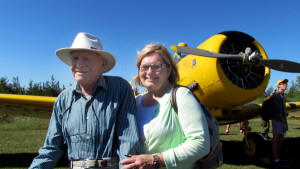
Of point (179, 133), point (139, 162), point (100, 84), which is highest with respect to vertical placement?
point (100, 84)

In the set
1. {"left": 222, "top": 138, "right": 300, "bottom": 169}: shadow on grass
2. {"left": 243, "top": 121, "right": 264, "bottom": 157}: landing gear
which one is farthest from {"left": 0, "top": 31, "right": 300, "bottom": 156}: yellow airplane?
{"left": 243, "top": 121, "right": 264, "bottom": 157}: landing gear

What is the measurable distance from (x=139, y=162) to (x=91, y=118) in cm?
43

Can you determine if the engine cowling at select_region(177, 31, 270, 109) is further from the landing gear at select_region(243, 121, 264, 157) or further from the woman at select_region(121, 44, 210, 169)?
the woman at select_region(121, 44, 210, 169)

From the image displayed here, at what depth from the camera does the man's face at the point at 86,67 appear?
1.36m

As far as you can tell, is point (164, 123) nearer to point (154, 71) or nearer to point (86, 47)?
point (154, 71)

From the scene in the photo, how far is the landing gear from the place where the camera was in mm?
5754

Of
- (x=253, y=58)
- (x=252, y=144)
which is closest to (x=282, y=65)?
(x=253, y=58)

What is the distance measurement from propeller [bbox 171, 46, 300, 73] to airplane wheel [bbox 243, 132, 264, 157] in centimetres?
240

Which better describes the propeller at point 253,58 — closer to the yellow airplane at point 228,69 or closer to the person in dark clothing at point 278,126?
the yellow airplane at point 228,69

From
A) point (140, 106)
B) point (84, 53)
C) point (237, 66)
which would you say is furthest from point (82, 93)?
point (237, 66)

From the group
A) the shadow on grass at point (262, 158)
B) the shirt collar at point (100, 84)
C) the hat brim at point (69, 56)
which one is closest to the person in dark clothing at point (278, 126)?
the shadow on grass at point (262, 158)

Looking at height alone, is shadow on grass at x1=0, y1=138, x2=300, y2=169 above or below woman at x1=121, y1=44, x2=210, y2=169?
below

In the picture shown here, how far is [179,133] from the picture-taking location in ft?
4.22

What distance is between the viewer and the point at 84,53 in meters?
1.39
